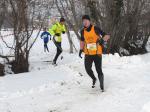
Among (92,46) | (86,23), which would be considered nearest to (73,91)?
(92,46)

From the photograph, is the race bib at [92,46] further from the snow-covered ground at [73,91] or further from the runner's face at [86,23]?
the snow-covered ground at [73,91]

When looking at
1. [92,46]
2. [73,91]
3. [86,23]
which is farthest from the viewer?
[73,91]

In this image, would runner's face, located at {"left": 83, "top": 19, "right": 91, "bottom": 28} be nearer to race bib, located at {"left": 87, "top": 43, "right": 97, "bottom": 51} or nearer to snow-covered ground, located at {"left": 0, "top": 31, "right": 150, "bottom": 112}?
race bib, located at {"left": 87, "top": 43, "right": 97, "bottom": 51}

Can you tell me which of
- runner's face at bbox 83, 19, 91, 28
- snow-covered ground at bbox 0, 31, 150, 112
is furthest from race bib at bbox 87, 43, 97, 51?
snow-covered ground at bbox 0, 31, 150, 112

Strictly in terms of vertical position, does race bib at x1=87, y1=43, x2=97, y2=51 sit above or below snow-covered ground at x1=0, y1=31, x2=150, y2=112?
above

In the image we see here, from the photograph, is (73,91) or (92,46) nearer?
(92,46)

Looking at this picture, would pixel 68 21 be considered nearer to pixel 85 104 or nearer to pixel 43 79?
pixel 43 79

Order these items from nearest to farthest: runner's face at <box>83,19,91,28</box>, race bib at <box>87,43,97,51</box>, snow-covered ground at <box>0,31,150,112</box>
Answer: snow-covered ground at <box>0,31,150,112</box> < runner's face at <box>83,19,91,28</box> < race bib at <box>87,43,97,51</box>

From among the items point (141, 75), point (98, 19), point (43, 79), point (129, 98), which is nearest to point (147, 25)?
point (98, 19)

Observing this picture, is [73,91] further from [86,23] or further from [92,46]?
[86,23]

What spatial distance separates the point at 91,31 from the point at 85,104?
1978 mm

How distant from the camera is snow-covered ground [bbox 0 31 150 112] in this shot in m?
8.46

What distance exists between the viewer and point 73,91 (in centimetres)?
1007

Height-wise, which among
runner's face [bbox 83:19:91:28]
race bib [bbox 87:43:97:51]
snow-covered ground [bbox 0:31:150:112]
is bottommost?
snow-covered ground [bbox 0:31:150:112]
